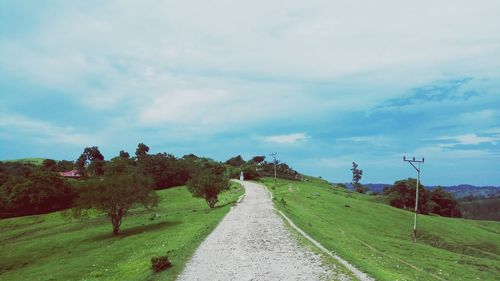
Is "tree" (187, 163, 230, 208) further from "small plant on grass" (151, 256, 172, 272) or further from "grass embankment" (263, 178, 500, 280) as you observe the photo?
"small plant on grass" (151, 256, 172, 272)

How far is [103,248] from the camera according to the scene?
152ft

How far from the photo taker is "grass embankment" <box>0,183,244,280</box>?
93.7ft

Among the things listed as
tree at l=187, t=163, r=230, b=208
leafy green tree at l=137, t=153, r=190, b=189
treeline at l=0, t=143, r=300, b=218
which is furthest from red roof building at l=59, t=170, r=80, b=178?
tree at l=187, t=163, r=230, b=208

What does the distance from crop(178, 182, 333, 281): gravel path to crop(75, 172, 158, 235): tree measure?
22209 millimetres

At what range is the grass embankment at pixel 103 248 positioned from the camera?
28.6 meters

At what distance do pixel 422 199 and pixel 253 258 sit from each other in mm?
118736

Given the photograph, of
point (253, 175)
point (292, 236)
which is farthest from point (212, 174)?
point (253, 175)

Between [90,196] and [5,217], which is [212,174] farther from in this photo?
[5,217]

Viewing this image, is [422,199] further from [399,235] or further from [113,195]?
[113,195]

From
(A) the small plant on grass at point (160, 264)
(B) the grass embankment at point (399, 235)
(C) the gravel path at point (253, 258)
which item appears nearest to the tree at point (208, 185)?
(B) the grass embankment at point (399, 235)

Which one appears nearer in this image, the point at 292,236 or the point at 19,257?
the point at 292,236

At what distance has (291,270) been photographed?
2217 centimetres

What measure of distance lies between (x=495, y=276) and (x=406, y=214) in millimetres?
57388

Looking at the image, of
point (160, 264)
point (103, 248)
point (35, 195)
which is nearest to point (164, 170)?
point (35, 195)
